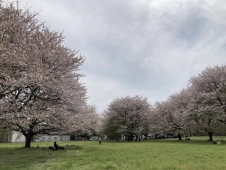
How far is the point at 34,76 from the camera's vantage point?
1135cm

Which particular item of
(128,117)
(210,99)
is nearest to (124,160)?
(210,99)

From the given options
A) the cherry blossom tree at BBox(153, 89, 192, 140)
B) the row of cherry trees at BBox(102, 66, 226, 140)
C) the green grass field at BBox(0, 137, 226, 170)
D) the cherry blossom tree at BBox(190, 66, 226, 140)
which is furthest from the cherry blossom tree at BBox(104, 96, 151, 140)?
the green grass field at BBox(0, 137, 226, 170)

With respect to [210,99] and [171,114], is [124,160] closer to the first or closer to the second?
[210,99]

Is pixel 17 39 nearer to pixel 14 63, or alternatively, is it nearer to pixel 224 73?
pixel 14 63

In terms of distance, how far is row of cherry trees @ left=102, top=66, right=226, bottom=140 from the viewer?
88.5ft

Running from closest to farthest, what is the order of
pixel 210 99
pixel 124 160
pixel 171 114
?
pixel 124 160
pixel 210 99
pixel 171 114

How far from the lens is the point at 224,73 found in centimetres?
2712

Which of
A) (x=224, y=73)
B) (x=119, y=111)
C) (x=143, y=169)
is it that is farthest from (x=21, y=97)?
(x=119, y=111)

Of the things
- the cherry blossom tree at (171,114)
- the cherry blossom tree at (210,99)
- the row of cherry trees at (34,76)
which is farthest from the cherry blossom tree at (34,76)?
the cherry blossom tree at (171,114)

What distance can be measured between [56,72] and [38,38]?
9.51 ft

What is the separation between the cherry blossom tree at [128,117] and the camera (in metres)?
43.9

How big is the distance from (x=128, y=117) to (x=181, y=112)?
1263cm

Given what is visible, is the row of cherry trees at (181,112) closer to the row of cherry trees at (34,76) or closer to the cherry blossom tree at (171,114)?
the cherry blossom tree at (171,114)

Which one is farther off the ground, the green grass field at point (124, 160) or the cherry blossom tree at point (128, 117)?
the cherry blossom tree at point (128, 117)
